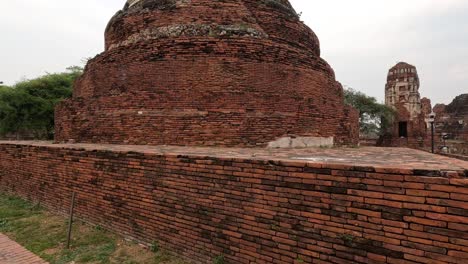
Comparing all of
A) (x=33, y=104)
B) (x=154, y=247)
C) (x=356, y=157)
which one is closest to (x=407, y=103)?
(x=356, y=157)

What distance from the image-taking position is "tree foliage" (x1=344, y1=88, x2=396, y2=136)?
71.9 feet

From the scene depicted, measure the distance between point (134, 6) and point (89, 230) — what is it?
660 centimetres

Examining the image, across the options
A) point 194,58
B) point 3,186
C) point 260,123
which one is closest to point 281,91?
point 260,123

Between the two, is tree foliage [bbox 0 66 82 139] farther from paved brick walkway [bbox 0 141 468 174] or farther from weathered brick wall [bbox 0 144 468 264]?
paved brick walkway [bbox 0 141 468 174]

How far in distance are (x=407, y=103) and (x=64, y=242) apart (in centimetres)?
2497

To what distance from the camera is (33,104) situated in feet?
51.2

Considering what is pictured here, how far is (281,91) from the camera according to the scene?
6.48 m

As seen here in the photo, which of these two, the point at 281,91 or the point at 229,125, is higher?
the point at 281,91

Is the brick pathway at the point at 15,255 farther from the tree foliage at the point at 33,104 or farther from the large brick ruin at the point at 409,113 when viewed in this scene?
the large brick ruin at the point at 409,113

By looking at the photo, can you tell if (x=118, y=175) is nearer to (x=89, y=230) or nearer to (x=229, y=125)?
(x=89, y=230)

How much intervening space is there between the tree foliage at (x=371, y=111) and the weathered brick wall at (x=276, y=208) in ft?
65.3

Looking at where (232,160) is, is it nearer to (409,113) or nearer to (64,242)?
(64,242)

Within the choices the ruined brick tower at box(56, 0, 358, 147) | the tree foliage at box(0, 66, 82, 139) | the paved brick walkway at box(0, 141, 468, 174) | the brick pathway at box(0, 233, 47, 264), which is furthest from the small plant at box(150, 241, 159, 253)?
the tree foliage at box(0, 66, 82, 139)

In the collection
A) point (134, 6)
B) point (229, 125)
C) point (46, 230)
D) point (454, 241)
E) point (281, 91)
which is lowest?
point (46, 230)
